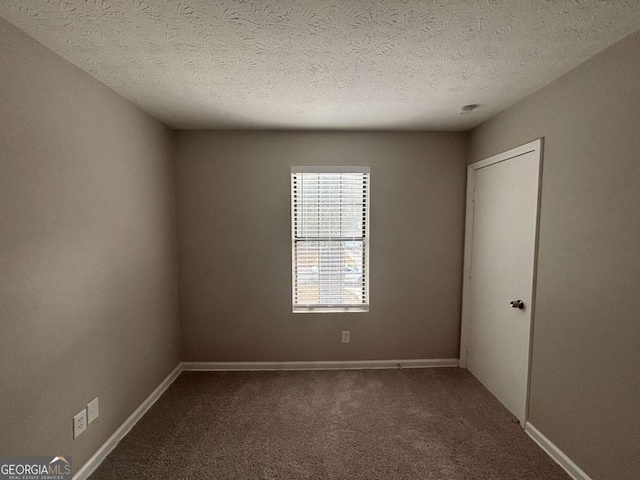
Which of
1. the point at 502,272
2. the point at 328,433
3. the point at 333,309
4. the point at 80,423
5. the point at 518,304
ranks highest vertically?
the point at 502,272

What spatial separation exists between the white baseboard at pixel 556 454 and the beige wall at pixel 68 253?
2.88 meters

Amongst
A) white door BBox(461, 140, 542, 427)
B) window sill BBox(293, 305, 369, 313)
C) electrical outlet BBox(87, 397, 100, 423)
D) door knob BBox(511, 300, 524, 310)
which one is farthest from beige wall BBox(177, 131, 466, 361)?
electrical outlet BBox(87, 397, 100, 423)

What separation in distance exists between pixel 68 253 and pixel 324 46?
1767 millimetres

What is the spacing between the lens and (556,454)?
5.70ft

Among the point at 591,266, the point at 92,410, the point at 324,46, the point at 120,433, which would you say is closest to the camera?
the point at 324,46

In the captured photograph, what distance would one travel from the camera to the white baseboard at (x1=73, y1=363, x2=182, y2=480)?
1.65 meters

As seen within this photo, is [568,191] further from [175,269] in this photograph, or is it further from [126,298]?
[175,269]

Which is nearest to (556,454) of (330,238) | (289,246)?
(330,238)

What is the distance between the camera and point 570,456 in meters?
1.65

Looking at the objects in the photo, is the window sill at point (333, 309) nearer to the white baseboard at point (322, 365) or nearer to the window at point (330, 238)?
the window at point (330, 238)

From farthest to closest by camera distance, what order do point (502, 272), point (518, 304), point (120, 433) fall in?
point (502, 272), point (518, 304), point (120, 433)

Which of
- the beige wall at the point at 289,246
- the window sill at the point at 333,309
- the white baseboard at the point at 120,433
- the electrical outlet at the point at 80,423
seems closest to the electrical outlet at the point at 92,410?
the electrical outlet at the point at 80,423

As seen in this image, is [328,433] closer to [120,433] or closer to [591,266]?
[120,433]

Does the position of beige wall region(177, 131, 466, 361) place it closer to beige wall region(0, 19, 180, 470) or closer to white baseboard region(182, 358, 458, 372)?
white baseboard region(182, 358, 458, 372)
